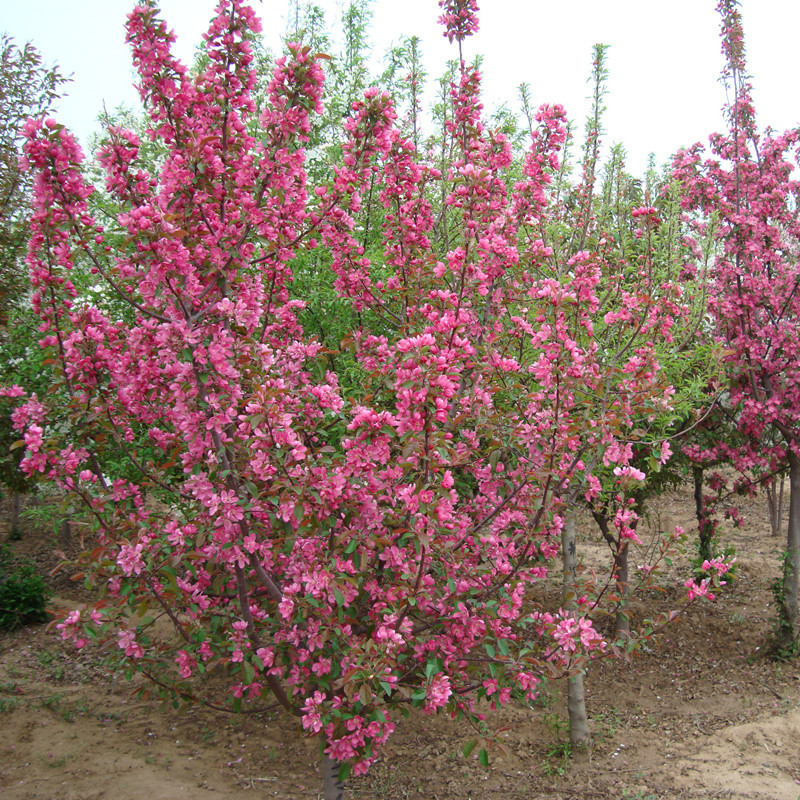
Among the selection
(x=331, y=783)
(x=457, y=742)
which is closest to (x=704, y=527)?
(x=457, y=742)

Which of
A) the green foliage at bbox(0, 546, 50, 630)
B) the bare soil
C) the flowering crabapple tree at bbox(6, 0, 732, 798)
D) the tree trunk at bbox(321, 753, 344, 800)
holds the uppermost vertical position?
the flowering crabapple tree at bbox(6, 0, 732, 798)

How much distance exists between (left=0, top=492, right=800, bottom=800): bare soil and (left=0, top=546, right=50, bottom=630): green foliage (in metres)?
0.28

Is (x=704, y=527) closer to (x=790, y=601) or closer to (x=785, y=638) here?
(x=790, y=601)

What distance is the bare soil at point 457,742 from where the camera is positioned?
4477mm

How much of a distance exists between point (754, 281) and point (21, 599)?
28.3ft

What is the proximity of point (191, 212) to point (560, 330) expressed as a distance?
5.42 ft

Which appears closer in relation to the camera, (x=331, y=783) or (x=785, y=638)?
(x=331, y=783)

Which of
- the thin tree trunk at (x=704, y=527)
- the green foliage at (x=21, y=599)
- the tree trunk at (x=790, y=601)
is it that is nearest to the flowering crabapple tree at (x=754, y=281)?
the tree trunk at (x=790, y=601)

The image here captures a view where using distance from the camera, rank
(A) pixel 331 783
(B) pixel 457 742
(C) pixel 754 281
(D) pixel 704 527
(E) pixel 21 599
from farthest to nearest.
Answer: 1. (D) pixel 704 527
2. (E) pixel 21 599
3. (C) pixel 754 281
4. (B) pixel 457 742
5. (A) pixel 331 783

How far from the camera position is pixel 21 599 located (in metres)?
7.54

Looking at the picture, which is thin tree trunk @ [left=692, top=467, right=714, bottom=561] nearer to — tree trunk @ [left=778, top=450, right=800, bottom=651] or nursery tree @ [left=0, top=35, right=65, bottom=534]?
tree trunk @ [left=778, top=450, right=800, bottom=651]

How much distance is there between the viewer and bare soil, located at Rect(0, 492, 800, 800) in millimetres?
4477

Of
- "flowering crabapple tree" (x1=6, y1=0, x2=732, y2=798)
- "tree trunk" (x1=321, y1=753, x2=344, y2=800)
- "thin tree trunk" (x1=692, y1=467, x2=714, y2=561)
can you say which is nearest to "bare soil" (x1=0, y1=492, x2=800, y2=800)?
"tree trunk" (x1=321, y1=753, x2=344, y2=800)

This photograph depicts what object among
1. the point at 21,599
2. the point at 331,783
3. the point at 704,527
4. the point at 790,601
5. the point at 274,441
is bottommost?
the point at 21,599
